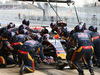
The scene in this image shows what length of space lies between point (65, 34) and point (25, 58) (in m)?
3.73

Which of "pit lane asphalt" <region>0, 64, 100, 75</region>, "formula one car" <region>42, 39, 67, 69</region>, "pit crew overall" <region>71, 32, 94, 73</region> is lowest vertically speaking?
"pit lane asphalt" <region>0, 64, 100, 75</region>

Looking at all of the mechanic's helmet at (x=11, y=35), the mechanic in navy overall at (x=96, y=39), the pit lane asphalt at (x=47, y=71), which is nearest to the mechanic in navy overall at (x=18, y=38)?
the mechanic's helmet at (x=11, y=35)

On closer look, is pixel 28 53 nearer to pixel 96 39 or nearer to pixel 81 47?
pixel 81 47

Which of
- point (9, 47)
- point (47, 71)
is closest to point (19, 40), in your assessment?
point (9, 47)

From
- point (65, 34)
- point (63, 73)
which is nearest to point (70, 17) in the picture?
point (65, 34)

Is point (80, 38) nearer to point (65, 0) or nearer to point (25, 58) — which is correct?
point (25, 58)

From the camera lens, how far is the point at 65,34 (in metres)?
10.1

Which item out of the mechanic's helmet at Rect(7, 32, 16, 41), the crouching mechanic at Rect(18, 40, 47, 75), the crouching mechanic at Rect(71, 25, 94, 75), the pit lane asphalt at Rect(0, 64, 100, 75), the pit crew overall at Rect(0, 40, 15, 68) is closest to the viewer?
the crouching mechanic at Rect(71, 25, 94, 75)

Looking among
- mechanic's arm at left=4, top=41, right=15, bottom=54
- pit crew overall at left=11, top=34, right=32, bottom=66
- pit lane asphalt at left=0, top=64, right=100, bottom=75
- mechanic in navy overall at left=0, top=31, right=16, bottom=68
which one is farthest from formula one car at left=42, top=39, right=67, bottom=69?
mechanic in navy overall at left=0, top=31, right=16, bottom=68

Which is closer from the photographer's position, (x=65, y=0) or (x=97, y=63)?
(x=97, y=63)

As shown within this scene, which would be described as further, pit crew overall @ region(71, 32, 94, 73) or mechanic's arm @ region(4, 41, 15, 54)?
mechanic's arm @ region(4, 41, 15, 54)

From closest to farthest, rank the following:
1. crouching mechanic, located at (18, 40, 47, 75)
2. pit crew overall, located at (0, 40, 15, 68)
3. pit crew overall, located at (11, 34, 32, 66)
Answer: crouching mechanic, located at (18, 40, 47, 75)
pit crew overall, located at (11, 34, 32, 66)
pit crew overall, located at (0, 40, 15, 68)

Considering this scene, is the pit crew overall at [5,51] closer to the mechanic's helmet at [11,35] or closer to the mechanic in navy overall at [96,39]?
the mechanic's helmet at [11,35]

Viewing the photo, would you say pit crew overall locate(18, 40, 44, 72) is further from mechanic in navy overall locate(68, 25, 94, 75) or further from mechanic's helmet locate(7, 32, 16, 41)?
mechanic's helmet locate(7, 32, 16, 41)
